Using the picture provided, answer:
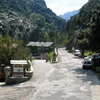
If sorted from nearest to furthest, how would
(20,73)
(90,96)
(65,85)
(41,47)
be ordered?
1. (90,96)
2. (65,85)
3. (20,73)
4. (41,47)

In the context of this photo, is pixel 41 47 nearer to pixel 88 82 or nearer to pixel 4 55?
pixel 4 55

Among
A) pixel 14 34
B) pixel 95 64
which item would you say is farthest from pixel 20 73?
pixel 14 34

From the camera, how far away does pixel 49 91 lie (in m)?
20.3

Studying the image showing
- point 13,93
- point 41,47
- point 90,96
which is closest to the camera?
point 90,96

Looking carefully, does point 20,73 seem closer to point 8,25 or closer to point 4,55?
point 4,55

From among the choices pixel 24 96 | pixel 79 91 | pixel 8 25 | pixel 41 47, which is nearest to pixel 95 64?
pixel 79 91

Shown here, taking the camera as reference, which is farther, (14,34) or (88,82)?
(14,34)

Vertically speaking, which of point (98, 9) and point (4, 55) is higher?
point (98, 9)

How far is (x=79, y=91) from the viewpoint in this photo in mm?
20141

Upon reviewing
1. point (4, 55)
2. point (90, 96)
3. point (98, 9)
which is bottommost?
point (90, 96)

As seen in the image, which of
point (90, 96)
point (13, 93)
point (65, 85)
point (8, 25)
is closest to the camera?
point (90, 96)

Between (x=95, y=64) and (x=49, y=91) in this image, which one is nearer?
(x=49, y=91)

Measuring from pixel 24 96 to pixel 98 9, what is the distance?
19.9 meters

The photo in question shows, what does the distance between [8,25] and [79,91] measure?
153 meters
